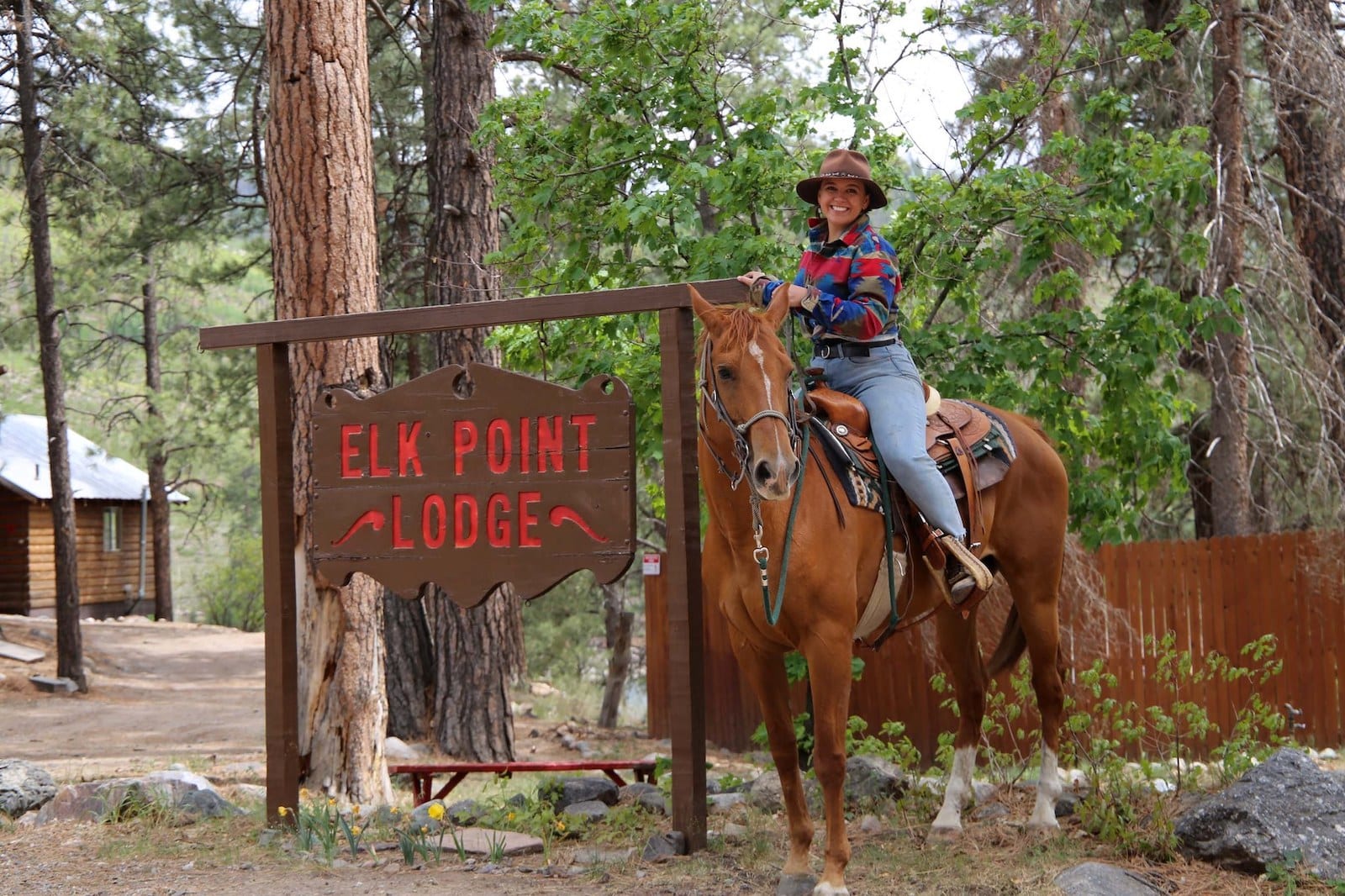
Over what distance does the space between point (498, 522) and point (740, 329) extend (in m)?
1.96

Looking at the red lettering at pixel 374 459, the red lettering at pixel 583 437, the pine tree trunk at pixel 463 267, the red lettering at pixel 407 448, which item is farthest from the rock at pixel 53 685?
the red lettering at pixel 583 437

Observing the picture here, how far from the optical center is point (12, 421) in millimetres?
30328

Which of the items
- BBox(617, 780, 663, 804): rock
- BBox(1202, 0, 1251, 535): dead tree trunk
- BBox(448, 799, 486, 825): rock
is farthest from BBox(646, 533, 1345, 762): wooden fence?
BBox(448, 799, 486, 825): rock

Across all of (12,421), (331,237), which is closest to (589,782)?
(331,237)

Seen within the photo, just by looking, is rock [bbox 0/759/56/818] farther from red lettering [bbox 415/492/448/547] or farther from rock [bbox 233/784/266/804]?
red lettering [bbox 415/492/448/547]

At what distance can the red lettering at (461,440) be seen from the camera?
5.83 meters

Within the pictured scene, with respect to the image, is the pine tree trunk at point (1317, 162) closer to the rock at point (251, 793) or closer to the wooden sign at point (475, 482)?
the wooden sign at point (475, 482)

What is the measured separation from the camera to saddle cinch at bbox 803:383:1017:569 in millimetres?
4867

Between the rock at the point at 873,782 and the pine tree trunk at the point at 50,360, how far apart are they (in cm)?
1420

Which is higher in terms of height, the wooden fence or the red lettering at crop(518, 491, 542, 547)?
the red lettering at crop(518, 491, 542, 547)

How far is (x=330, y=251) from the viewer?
24.8 ft

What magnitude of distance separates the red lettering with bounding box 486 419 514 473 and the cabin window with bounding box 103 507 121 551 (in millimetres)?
27756

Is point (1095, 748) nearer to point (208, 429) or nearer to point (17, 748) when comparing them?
point (17, 748)

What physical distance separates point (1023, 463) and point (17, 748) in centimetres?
1152
